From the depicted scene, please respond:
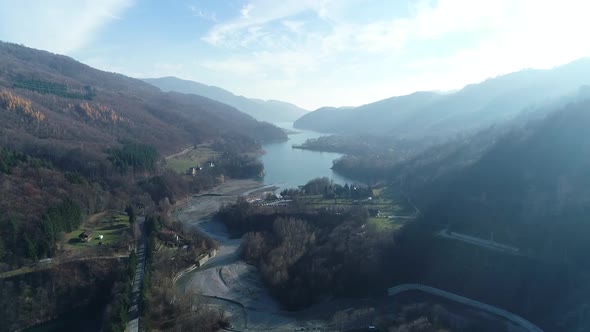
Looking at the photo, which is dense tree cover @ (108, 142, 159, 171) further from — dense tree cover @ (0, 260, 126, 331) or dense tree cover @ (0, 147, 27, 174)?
dense tree cover @ (0, 260, 126, 331)

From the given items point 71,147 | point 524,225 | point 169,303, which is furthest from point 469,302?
point 71,147

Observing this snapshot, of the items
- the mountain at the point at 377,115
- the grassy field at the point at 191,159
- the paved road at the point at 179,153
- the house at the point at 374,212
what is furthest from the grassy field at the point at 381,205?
the mountain at the point at 377,115

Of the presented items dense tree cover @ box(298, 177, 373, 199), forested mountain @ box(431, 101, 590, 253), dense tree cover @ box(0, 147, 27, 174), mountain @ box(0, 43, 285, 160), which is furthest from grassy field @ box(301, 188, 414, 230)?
mountain @ box(0, 43, 285, 160)

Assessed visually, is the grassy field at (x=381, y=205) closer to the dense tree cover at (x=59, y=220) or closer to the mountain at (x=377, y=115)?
the dense tree cover at (x=59, y=220)

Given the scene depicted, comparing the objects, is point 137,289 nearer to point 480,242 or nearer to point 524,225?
point 480,242

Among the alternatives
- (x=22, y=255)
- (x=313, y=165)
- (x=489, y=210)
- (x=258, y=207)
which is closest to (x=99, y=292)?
(x=22, y=255)

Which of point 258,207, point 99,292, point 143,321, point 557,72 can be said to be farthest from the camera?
point 557,72

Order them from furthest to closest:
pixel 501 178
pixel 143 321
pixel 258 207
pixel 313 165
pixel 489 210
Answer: pixel 313 165 < pixel 258 207 < pixel 501 178 < pixel 489 210 < pixel 143 321

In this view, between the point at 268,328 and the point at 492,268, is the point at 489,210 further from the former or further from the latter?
the point at 268,328
